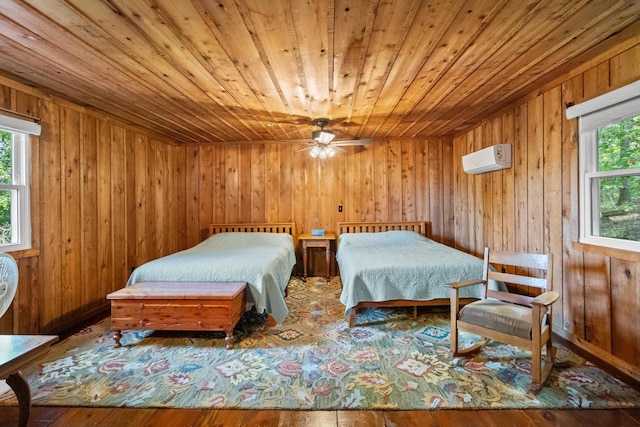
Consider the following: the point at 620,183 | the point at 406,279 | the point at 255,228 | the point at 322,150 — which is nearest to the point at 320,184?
the point at 322,150

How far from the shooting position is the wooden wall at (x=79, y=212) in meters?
2.51

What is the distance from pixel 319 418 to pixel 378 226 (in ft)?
11.2

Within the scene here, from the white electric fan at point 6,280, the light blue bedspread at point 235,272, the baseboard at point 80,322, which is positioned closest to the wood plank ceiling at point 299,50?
the white electric fan at point 6,280

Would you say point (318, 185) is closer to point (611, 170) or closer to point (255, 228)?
point (255, 228)

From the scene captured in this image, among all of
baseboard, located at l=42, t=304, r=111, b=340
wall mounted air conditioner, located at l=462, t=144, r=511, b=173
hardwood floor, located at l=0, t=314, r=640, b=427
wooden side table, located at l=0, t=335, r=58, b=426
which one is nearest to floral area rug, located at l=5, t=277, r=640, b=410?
Answer: hardwood floor, located at l=0, t=314, r=640, b=427

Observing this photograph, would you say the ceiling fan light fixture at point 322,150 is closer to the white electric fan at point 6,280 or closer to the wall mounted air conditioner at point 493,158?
the wall mounted air conditioner at point 493,158

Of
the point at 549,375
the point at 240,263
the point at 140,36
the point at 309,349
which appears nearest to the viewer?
the point at 140,36

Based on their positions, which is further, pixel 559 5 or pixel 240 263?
pixel 240 263

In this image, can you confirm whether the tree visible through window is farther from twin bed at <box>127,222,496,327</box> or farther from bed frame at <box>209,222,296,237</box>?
bed frame at <box>209,222,296,237</box>

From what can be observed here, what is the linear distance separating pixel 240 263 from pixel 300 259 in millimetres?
2032

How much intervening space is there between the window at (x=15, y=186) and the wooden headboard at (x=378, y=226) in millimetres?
3749

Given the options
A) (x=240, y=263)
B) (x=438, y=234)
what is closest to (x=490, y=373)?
(x=240, y=263)

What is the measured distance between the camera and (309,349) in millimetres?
2338

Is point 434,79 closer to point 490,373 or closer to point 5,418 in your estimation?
point 490,373
